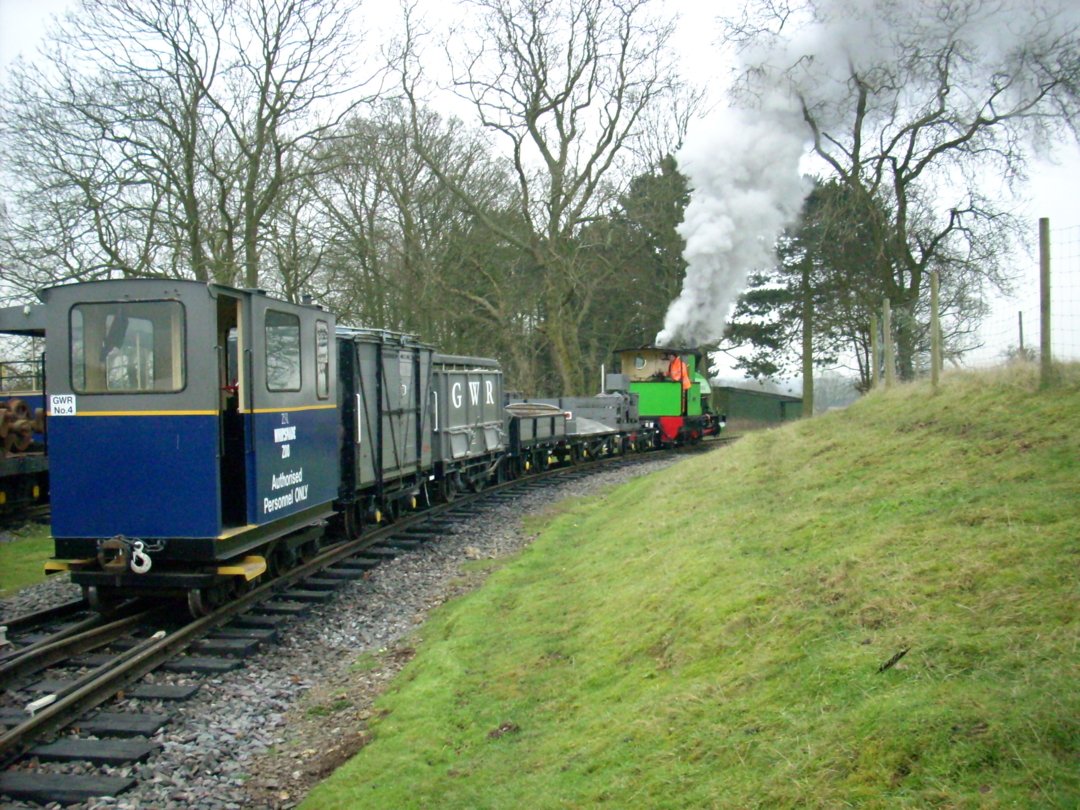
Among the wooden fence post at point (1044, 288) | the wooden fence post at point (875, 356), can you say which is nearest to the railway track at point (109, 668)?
the wooden fence post at point (1044, 288)

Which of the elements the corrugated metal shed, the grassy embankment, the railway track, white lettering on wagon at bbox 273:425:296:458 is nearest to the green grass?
the railway track

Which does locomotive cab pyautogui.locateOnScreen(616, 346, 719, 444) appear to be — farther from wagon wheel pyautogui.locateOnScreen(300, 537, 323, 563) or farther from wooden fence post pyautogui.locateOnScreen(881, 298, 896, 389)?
wagon wheel pyautogui.locateOnScreen(300, 537, 323, 563)

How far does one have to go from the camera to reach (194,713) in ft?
19.2

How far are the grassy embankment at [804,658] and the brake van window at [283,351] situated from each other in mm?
2742

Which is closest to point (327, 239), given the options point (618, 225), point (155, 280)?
point (618, 225)

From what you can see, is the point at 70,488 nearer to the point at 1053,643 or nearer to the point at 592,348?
the point at 1053,643

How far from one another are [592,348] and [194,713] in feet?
111

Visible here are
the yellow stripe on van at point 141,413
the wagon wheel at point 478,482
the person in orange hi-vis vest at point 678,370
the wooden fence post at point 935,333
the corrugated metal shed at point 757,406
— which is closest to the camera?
the yellow stripe on van at point 141,413

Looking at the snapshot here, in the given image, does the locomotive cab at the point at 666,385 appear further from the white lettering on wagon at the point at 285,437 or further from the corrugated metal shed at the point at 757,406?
the white lettering on wagon at the point at 285,437

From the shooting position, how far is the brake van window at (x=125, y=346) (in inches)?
282

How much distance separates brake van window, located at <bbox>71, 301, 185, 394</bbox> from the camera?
7160mm

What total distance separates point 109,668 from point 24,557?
628cm

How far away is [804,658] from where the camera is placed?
425 cm

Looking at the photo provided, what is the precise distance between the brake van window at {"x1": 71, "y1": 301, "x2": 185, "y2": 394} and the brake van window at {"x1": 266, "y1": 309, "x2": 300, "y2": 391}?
998 mm
